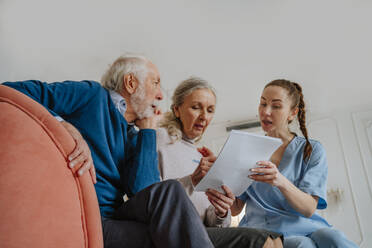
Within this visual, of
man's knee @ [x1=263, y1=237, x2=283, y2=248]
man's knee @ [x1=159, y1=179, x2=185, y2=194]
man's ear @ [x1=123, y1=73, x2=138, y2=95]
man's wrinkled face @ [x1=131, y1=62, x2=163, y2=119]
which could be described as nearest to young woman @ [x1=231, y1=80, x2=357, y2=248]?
man's knee @ [x1=263, y1=237, x2=283, y2=248]

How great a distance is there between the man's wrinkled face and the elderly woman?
0.66ft

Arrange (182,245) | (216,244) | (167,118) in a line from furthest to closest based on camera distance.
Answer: (167,118), (216,244), (182,245)

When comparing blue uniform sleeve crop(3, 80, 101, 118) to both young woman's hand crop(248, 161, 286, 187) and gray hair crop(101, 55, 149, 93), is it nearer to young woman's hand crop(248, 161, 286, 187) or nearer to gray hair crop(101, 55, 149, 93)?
gray hair crop(101, 55, 149, 93)

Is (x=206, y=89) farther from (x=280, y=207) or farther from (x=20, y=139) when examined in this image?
(x=20, y=139)

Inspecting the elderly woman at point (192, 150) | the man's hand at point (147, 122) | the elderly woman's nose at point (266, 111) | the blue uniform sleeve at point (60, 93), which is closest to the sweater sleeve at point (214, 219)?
the elderly woman at point (192, 150)

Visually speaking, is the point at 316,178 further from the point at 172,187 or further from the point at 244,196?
the point at 172,187

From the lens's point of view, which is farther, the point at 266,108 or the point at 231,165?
the point at 266,108

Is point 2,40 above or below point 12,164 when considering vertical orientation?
above

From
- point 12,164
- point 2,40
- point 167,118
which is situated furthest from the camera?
point 2,40

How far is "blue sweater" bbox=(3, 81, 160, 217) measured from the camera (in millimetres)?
946

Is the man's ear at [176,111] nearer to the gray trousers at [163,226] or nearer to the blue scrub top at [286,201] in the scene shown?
the blue scrub top at [286,201]

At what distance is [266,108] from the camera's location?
153 centimetres

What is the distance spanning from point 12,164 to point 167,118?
3.88 feet

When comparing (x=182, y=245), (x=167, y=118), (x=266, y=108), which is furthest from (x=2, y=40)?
(x=182, y=245)
